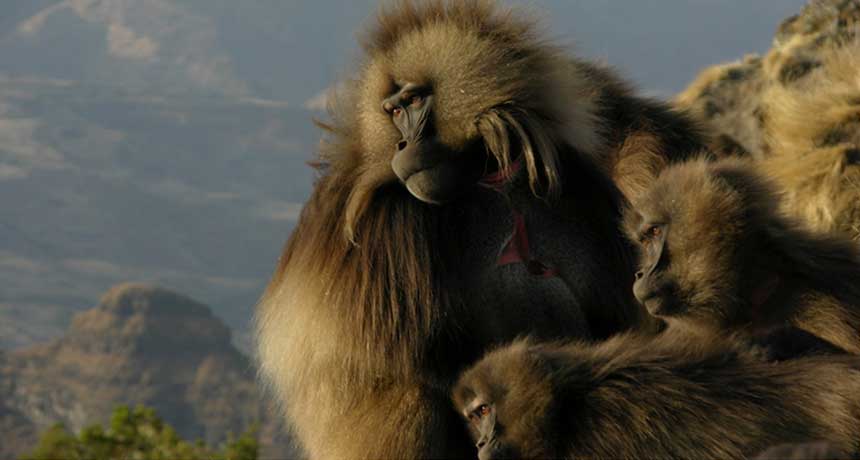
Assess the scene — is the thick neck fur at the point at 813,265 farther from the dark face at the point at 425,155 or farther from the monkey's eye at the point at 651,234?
the dark face at the point at 425,155

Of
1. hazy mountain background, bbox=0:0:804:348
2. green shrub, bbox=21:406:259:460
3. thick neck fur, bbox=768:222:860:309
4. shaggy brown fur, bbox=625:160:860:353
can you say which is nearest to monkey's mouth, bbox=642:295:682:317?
shaggy brown fur, bbox=625:160:860:353

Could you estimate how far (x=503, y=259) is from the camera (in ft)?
15.5

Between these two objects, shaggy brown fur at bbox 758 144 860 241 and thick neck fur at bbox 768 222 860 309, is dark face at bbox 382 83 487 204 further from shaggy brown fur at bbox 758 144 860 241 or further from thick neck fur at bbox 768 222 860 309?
shaggy brown fur at bbox 758 144 860 241

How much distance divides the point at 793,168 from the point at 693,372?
4.03m

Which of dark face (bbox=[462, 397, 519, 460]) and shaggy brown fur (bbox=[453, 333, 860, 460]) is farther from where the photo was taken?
dark face (bbox=[462, 397, 519, 460])

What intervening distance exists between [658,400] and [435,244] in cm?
109

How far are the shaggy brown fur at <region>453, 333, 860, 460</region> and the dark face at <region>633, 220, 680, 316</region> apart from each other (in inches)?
13.6

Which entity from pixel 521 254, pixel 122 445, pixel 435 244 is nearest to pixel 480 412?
pixel 435 244

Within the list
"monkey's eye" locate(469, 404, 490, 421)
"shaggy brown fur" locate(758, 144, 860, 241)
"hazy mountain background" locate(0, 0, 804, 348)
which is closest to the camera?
"monkey's eye" locate(469, 404, 490, 421)

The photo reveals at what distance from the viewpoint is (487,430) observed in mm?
3996

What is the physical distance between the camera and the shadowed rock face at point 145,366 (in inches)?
2345

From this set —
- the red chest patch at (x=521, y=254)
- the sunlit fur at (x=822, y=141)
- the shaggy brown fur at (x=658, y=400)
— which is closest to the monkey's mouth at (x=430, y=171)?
the red chest patch at (x=521, y=254)

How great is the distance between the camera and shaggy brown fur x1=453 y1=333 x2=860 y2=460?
12.4ft

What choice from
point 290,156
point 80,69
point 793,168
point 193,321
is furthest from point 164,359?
point 80,69
